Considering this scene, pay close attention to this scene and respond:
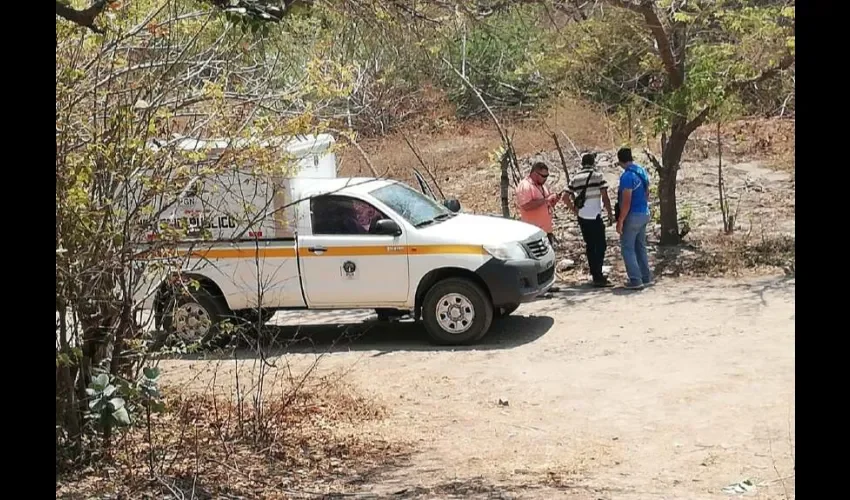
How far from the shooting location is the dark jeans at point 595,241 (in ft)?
42.3

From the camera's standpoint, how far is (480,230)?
1081 cm

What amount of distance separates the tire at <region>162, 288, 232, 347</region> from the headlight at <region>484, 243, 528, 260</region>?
2.86 meters

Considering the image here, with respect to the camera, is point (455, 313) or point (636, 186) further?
point (636, 186)

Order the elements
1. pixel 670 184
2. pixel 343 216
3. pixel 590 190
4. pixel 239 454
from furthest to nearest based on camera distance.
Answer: pixel 670 184, pixel 590 190, pixel 343 216, pixel 239 454

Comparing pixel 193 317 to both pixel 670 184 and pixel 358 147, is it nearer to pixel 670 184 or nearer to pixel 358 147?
pixel 358 147

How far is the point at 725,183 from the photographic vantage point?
20.2 m

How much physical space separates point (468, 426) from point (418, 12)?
3267 millimetres

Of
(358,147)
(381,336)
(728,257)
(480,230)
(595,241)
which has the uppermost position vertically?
(358,147)

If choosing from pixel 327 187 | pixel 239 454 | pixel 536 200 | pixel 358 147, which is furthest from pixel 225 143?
pixel 536 200

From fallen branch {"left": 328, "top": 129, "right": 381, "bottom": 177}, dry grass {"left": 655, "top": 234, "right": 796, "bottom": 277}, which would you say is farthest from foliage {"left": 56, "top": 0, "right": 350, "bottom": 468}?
dry grass {"left": 655, "top": 234, "right": 796, "bottom": 277}

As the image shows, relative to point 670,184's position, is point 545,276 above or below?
below

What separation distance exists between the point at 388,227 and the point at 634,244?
406 cm

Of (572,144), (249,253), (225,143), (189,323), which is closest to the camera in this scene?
(225,143)
